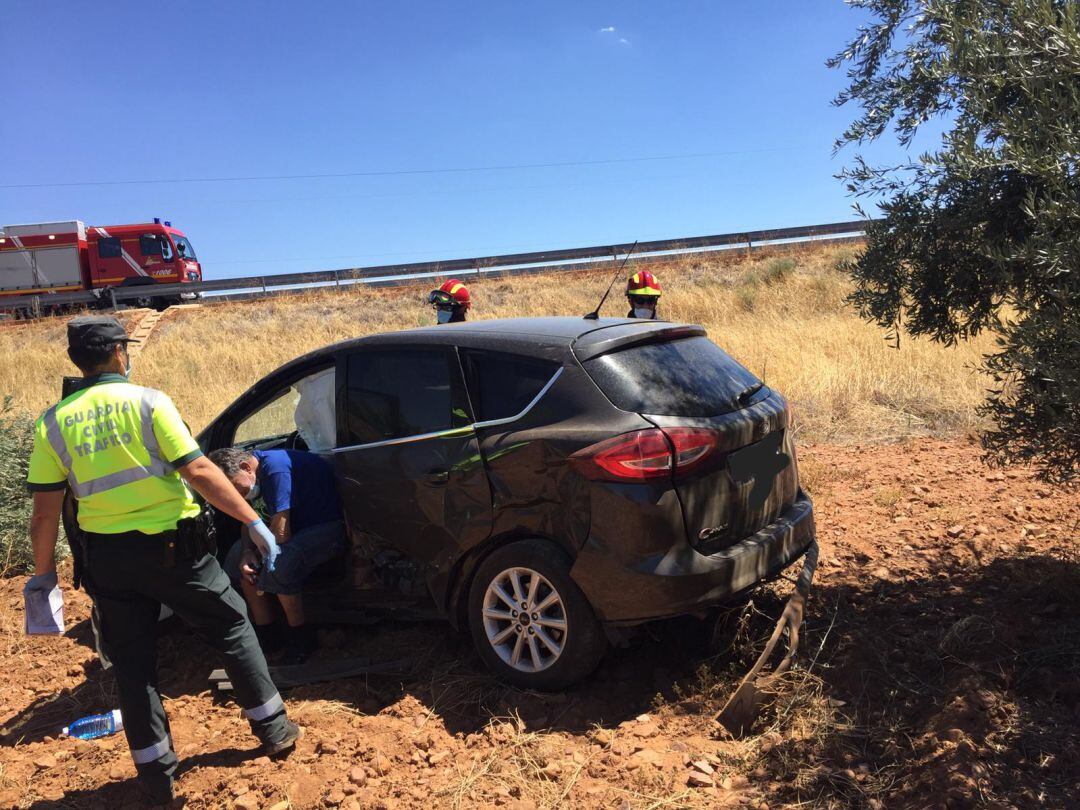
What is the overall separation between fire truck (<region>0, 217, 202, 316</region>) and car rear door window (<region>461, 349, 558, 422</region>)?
26.2 m

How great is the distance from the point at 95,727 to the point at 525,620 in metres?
2.18

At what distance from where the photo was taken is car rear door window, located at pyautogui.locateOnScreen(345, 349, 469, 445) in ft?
12.7

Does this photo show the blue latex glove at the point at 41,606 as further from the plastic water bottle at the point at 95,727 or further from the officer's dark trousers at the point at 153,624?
the plastic water bottle at the point at 95,727

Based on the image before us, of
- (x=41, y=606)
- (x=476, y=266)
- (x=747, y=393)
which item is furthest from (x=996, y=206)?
(x=476, y=266)

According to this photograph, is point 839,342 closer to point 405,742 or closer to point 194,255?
point 405,742

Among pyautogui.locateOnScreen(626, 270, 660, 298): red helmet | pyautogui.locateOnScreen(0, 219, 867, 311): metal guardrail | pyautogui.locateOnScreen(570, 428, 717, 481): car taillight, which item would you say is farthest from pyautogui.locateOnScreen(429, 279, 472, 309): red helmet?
pyautogui.locateOnScreen(0, 219, 867, 311): metal guardrail

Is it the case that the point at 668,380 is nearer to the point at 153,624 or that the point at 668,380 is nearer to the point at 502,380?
the point at 502,380

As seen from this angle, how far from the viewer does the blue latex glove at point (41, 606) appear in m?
3.13

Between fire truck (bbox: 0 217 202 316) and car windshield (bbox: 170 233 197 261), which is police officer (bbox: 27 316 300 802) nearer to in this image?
fire truck (bbox: 0 217 202 316)

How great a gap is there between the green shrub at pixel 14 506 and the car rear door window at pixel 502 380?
441 centimetres

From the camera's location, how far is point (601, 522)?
3.25m

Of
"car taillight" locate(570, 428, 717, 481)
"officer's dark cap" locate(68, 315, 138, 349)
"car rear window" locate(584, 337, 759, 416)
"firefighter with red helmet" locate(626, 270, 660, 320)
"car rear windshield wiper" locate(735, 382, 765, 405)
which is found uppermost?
"officer's dark cap" locate(68, 315, 138, 349)

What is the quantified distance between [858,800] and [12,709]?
13.6 ft

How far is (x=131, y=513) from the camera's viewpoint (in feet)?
10.3
